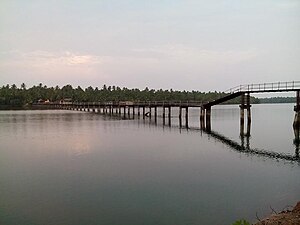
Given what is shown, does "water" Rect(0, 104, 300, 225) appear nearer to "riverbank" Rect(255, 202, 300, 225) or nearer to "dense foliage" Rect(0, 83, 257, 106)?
"riverbank" Rect(255, 202, 300, 225)

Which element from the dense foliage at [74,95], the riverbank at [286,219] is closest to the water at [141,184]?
the riverbank at [286,219]

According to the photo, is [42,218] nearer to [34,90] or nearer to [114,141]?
[114,141]

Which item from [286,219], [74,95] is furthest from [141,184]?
[74,95]

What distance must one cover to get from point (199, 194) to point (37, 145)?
2019 centimetres

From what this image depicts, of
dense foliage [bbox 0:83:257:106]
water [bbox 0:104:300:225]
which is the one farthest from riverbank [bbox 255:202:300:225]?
dense foliage [bbox 0:83:257:106]

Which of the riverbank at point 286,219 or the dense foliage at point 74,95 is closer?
the riverbank at point 286,219

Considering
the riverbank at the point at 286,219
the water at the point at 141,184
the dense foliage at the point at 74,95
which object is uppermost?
the dense foliage at the point at 74,95

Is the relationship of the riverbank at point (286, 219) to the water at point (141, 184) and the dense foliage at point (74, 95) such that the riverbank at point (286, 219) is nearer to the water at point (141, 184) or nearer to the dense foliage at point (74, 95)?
the water at point (141, 184)

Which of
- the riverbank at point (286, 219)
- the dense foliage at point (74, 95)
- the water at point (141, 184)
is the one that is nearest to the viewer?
the riverbank at point (286, 219)

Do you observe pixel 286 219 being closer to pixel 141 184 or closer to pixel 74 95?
pixel 141 184

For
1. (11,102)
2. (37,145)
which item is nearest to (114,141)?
(37,145)

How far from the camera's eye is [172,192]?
14.9 meters

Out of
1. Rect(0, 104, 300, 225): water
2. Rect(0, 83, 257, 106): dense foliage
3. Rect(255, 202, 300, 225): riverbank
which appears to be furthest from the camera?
Rect(0, 83, 257, 106): dense foliage

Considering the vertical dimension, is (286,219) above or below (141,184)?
above
